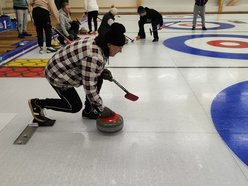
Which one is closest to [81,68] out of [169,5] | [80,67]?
[80,67]

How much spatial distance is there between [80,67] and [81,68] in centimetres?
4

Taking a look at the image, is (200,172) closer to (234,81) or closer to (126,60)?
(234,81)

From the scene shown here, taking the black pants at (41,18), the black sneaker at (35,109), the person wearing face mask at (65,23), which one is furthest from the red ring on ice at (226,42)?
the black sneaker at (35,109)

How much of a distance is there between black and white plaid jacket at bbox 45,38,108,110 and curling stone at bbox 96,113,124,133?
5.4 inches

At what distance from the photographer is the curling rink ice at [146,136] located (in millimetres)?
1526

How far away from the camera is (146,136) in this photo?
6.43 feet

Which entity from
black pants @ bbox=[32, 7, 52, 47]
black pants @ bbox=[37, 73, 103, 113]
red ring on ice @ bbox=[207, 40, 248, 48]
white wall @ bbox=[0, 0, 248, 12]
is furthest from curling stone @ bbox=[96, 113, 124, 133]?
white wall @ bbox=[0, 0, 248, 12]

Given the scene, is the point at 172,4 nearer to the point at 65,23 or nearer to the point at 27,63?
the point at 65,23

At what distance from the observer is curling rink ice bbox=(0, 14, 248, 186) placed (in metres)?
1.53

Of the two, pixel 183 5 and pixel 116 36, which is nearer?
pixel 116 36

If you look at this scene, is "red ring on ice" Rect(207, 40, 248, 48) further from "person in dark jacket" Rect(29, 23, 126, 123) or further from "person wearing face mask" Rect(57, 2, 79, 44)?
"person in dark jacket" Rect(29, 23, 126, 123)

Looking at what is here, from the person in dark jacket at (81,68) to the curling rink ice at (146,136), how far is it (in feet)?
0.71

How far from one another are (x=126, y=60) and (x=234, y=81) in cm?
173

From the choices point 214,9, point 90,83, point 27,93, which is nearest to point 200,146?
point 90,83
